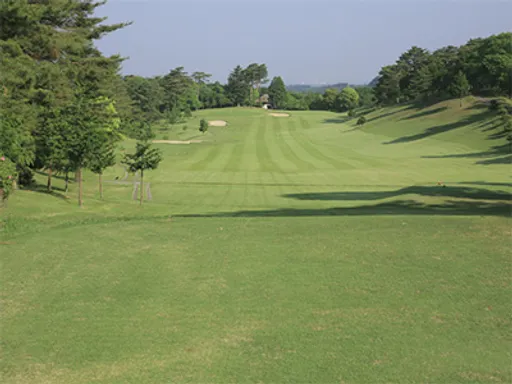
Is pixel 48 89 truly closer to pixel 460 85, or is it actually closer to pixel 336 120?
pixel 460 85

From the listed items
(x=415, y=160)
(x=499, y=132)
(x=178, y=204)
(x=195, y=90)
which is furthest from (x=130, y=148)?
(x=195, y=90)

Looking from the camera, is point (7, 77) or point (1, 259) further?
point (7, 77)

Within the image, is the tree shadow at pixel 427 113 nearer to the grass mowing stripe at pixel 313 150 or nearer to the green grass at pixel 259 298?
the grass mowing stripe at pixel 313 150

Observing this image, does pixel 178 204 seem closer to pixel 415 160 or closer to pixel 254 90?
pixel 415 160

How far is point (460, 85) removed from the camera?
302ft

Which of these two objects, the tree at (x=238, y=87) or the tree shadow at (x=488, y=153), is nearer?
the tree shadow at (x=488, y=153)

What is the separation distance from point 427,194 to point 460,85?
2830 inches

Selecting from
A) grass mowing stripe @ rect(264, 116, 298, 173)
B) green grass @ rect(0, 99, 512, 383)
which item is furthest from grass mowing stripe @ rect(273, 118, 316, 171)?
green grass @ rect(0, 99, 512, 383)

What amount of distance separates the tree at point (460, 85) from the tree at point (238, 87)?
96.3 metres

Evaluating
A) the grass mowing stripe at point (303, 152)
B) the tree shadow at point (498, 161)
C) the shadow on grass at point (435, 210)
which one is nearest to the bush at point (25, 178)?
the shadow on grass at point (435, 210)

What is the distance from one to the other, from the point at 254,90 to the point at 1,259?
625ft

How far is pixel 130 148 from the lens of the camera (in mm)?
80312

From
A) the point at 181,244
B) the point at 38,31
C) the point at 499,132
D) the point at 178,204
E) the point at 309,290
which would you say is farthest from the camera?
the point at 499,132

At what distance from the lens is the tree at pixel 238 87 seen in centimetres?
18000
